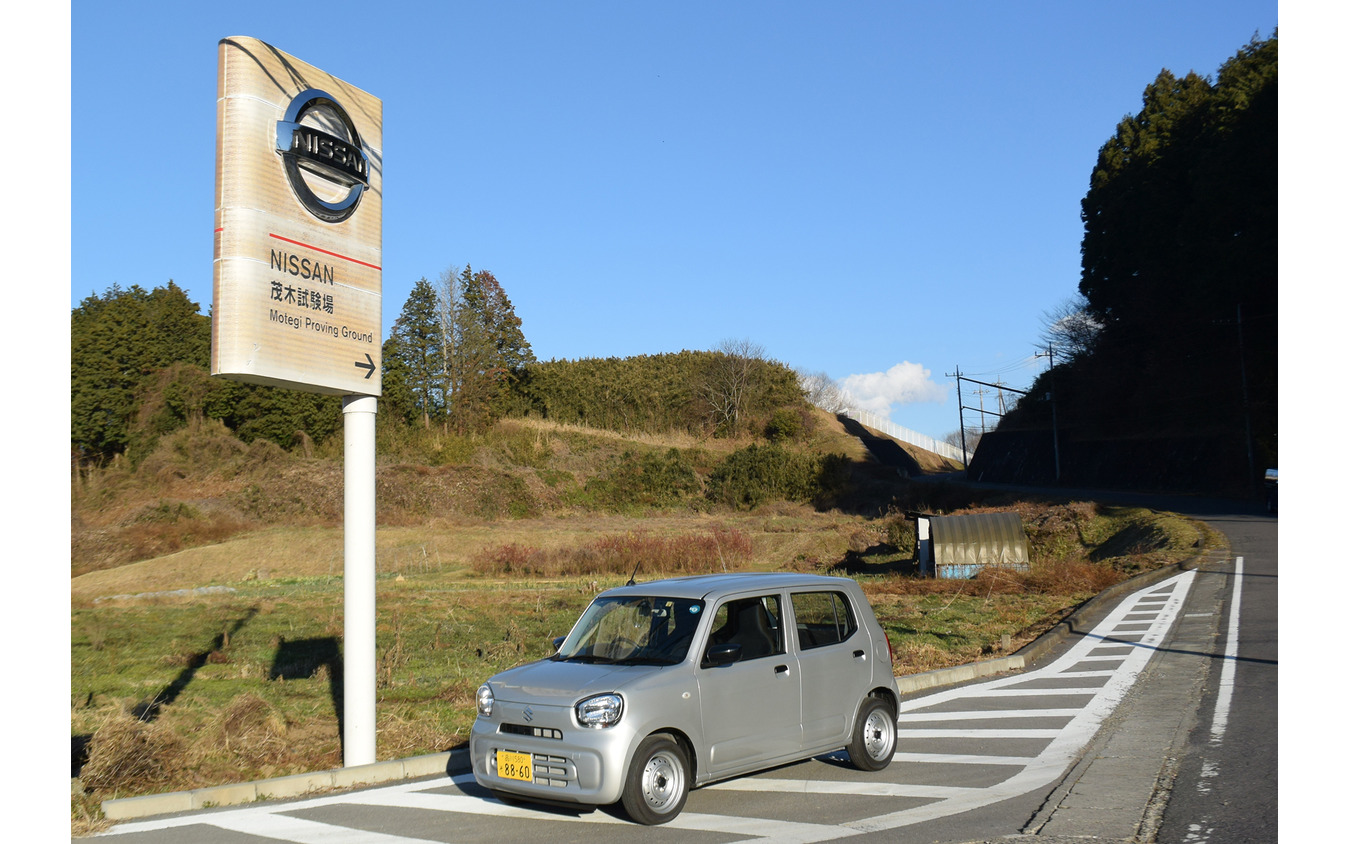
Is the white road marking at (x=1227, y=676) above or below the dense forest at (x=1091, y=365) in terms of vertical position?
below

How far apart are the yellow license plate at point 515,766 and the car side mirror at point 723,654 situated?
4.72ft

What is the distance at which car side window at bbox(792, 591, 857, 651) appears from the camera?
784 centimetres

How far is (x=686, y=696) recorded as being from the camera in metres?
6.72

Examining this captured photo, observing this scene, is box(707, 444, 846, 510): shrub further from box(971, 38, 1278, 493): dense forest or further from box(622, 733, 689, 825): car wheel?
box(622, 733, 689, 825): car wheel

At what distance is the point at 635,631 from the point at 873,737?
2406mm

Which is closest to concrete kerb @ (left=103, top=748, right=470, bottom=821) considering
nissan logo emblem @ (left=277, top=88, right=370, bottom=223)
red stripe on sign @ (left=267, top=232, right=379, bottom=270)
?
red stripe on sign @ (left=267, top=232, right=379, bottom=270)

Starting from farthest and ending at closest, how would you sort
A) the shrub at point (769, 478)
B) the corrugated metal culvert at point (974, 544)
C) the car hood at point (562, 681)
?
the shrub at point (769, 478) < the corrugated metal culvert at point (974, 544) < the car hood at point (562, 681)

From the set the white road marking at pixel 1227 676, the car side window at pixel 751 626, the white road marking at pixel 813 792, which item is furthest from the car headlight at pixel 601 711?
the white road marking at pixel 1227 676

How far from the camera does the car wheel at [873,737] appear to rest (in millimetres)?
7996

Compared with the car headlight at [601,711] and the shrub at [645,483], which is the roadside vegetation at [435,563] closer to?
the shrub at [645,483]

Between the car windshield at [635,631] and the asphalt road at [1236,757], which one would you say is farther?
the car windshield at [635,631]

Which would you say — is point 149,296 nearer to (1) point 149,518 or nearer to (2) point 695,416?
(1) point 149,518

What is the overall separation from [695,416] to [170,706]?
193 feet

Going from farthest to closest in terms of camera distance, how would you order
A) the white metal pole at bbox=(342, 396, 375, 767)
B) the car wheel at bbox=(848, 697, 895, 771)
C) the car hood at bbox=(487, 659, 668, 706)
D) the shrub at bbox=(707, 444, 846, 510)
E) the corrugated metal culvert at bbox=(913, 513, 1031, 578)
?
the shrub at bbox=(707, 444, 846, 510), the corrugated metal culvert at bbox=(913, 513, 1031, 578), the white metal pole at bbox=(342, 396, 375, 767), the car wheel at bbox=(848, 697, 895, 771), the car hood at bbox=(487, 659, 668, 706)
